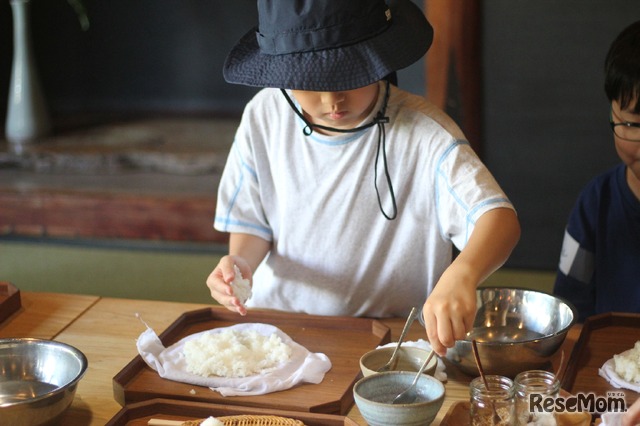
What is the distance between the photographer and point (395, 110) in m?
1.86

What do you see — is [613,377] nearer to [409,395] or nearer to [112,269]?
[409,395]

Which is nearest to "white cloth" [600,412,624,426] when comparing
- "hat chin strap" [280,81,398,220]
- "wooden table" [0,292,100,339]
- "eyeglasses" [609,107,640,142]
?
"hat chin strap" [280,81,398,220]

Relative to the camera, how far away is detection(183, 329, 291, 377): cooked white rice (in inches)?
58.2

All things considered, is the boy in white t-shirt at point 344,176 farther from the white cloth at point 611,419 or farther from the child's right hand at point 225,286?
the white cloth at point 611,419

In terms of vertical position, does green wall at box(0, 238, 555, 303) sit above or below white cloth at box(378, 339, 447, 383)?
below

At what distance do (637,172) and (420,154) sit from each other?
22.0 inches

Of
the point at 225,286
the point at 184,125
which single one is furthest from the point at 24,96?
the point at 225,286

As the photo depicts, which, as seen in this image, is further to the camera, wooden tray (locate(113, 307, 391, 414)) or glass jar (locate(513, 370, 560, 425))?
wooden tray (locate(113, 307, 391, 414))

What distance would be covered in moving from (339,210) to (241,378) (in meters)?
0.57

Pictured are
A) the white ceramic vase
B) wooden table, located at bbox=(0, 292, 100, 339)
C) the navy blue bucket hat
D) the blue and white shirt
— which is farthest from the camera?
the white ceramic vase

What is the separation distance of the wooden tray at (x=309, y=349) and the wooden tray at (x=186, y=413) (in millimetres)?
32

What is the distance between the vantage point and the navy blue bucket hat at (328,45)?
1.56 metres

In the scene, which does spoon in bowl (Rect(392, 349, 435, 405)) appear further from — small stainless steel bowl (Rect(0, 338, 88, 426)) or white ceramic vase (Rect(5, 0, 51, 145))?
white ceramic vase (Rect(5, 0, 51, 145))

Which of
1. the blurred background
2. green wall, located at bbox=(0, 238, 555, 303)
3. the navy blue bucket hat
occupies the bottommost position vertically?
green wall, located at bbox=(0, 238, 555, 303)
